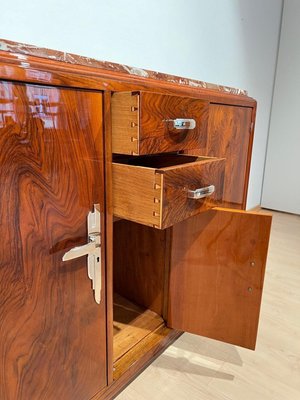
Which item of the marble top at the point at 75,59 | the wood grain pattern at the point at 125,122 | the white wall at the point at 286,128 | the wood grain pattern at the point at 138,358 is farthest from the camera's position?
the white wall at the point at 286,128

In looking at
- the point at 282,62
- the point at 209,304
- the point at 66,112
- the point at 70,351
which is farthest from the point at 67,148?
the point at 282,62

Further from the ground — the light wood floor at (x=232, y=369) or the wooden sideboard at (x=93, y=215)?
the wooden sideboard at (x=93, y=215)

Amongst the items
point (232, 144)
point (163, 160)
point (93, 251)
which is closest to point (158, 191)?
point (93, 251)

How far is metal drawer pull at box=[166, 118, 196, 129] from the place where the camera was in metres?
0.64

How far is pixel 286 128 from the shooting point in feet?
7.67

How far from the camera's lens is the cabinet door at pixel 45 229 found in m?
0.47

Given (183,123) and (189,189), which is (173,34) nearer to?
(183,123)

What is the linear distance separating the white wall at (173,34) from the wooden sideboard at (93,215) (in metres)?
0.42

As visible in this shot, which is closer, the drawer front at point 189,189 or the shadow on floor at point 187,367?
the drawer front at point 189,189

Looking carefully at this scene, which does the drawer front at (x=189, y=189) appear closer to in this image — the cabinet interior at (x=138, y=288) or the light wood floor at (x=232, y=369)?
the cabinet interior at (x=138, y=288)

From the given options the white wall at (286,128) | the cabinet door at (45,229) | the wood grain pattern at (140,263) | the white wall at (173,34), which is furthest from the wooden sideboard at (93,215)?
the white wall at (286,128)

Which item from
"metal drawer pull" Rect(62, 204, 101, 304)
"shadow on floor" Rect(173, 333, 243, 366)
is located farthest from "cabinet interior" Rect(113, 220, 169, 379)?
"metal drawer pull" Rect(62, 204, 101, 304)

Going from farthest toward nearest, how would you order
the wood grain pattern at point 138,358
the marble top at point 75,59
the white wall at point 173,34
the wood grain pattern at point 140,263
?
the wood grain pattern at point 140,263
the white wall at point 173,34
the wood grain pattern at point 138,358
the marble top at point 75,59

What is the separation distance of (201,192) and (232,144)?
0.39 metres
